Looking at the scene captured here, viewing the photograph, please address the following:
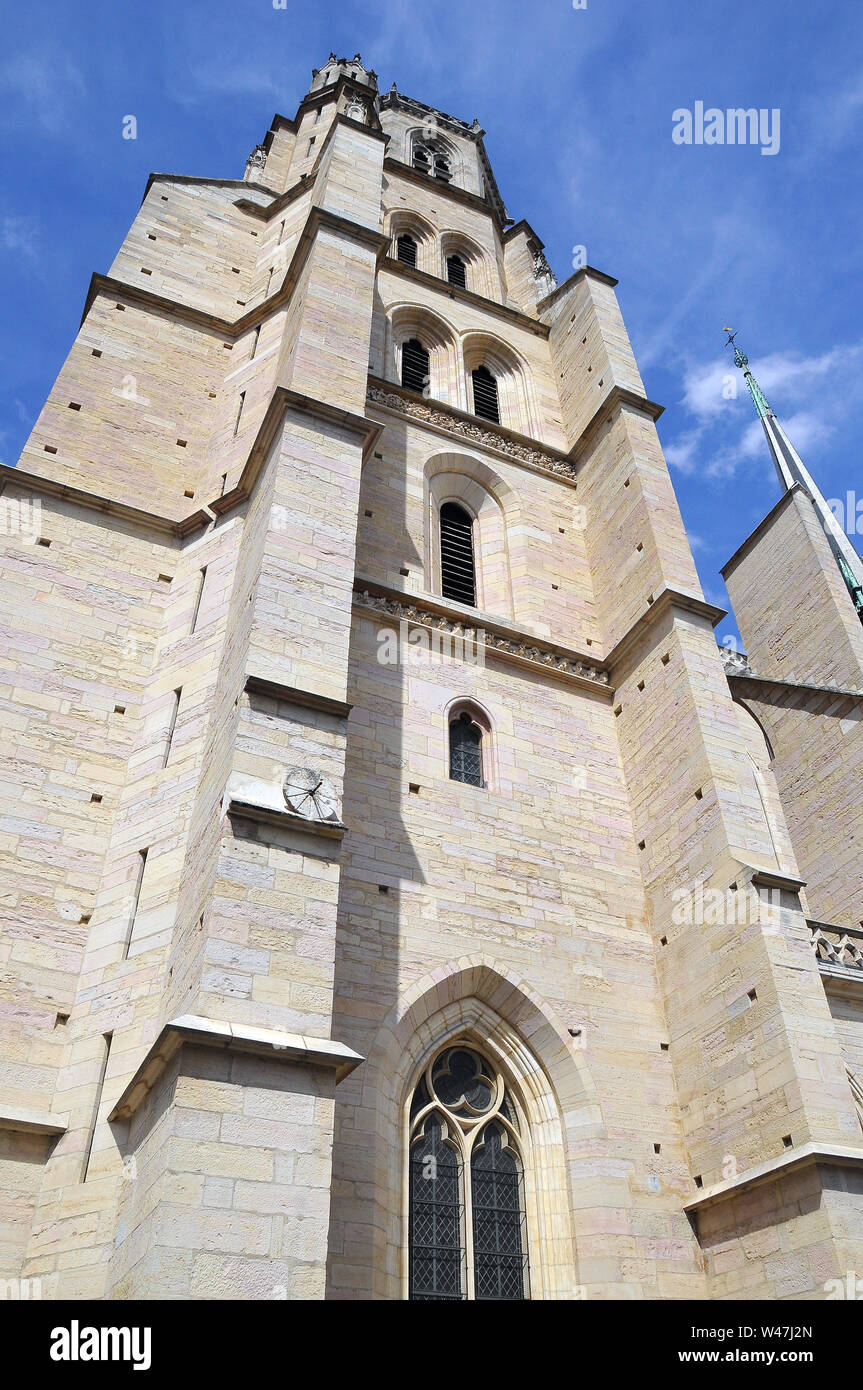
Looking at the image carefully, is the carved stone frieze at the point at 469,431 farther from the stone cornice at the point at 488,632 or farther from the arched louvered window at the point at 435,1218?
the arched louvered window at the point at 435,1218

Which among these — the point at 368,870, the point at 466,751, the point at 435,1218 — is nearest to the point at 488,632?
the point at 466,751

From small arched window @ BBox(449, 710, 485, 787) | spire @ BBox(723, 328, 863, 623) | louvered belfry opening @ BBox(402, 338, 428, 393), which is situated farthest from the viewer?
spire @ BBox(723, 328, 863, 623)

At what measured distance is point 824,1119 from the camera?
24.9 feet

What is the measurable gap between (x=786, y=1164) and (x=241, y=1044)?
426 cm

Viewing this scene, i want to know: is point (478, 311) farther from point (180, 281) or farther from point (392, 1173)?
point (392, 1173)

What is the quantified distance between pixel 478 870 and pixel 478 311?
39.7 feet

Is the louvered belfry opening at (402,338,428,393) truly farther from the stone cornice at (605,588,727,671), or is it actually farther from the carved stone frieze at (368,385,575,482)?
the stone cornice at (605,588,727,671)

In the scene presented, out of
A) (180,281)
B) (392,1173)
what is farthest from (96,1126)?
(180,281)

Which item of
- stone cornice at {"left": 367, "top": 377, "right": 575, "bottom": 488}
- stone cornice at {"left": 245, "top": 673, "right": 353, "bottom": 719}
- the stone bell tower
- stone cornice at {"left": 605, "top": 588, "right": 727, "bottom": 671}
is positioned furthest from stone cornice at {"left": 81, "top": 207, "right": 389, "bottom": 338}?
stone cornice at {"left": 245, "top": 673, "right": 353, "bottom": 719}

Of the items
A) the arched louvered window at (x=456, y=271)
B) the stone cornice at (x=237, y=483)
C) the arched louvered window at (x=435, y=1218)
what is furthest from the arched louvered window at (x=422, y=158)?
the arched louvered window at (x=435, y=1218)

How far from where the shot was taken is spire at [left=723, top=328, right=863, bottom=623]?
3178 cm

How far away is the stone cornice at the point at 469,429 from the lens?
14.3m

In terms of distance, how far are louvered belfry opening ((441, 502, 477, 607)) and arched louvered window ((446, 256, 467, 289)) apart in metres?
8.25
